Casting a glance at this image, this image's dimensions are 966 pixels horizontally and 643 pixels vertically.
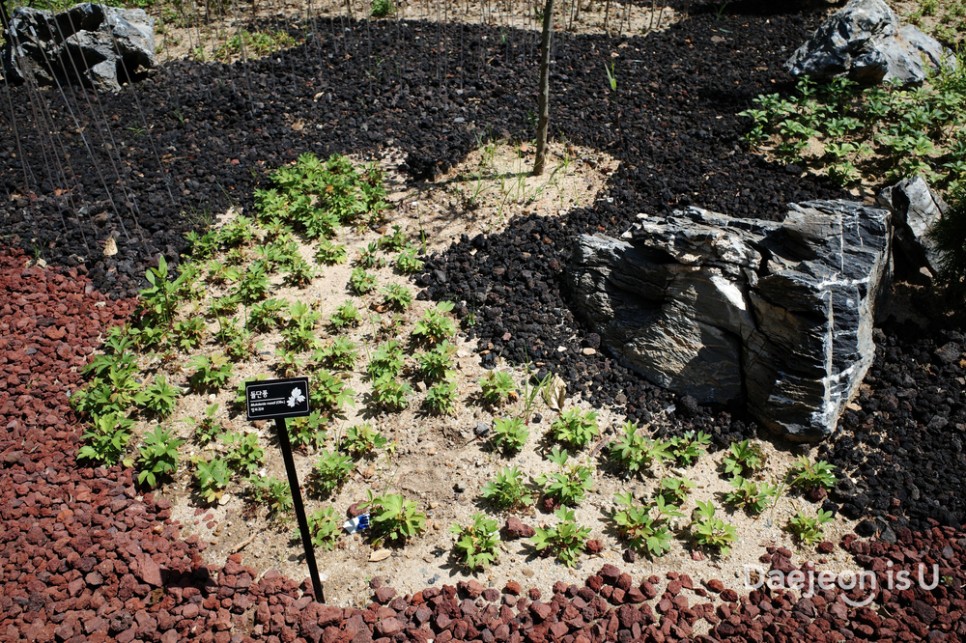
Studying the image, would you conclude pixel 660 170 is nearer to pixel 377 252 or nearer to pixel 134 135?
pixel 377 252

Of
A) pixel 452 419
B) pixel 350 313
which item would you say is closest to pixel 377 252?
pixel 350 313

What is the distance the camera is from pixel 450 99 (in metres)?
7.73

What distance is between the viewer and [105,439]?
14.7 ft

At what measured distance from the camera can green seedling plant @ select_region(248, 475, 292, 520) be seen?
4266 mm

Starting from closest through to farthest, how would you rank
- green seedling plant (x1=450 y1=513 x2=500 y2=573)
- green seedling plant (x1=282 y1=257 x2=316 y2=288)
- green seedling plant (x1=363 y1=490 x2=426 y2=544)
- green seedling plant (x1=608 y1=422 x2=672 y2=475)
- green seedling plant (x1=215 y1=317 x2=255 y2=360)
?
green seedling plant (x1=450 y1=513 x2=500 y2=573) < green seedling plant (x1=363 y1=490 x2=426 y2=544) < green seedling plant (x1=608 y1=422 x2=672 y2=475) < green seedling plant (x1=215 y1=317 x2=255 y2=360) < green seedling plant (x1=282 y1=257 x2=316 y2=288)

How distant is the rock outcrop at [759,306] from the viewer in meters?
4.54

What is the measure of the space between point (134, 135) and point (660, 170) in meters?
5.17

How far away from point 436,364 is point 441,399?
0.27 m

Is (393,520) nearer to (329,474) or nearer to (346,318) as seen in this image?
(329,474)

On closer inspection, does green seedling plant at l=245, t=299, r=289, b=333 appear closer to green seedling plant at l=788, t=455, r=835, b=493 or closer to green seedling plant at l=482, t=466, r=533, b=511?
green seedling plant at l=482, t=466, r=533, b=511

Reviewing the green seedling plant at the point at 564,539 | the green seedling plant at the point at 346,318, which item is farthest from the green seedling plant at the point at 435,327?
the green seedling plant at the point at 564,539

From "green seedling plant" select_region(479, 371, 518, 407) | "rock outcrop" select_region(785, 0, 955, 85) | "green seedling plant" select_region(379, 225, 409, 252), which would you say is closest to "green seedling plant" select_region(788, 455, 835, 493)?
"green seedling plant" select_region(479, 371, 518, 407)

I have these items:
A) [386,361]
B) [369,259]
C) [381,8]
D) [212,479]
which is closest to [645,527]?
[386,361]

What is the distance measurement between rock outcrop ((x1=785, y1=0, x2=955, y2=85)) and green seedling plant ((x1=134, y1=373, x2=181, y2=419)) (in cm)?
698
